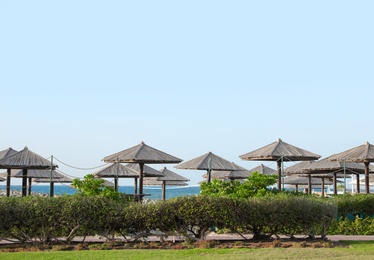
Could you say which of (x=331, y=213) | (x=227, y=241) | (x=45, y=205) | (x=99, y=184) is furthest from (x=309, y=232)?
(x=45, y=205)

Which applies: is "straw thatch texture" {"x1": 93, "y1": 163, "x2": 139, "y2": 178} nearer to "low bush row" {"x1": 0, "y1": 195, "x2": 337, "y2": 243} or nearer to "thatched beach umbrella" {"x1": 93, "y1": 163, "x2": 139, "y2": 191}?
"thatched beach umbrella" {"x1": 93, "y1": 163, "x2": 139, "y2": 191}

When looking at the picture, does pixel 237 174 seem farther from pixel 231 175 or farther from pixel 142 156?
pixel 142 156

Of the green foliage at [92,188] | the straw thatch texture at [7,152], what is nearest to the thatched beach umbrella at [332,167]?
the green foliage at [92,188]

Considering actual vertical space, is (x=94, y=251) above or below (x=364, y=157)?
below

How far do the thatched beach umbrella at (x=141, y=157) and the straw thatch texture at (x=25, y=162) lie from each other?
2431 millimetres

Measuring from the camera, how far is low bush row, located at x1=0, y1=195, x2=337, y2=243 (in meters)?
15.8

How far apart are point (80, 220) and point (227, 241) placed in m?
4.08

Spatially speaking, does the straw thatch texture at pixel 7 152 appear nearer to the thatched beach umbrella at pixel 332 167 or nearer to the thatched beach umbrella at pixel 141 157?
the thatched beach umbrella at pixel 141 157

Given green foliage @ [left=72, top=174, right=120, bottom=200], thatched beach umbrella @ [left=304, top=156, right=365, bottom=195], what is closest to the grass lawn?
green foliage @ [left=72, top=174, right=120, bottom=200]

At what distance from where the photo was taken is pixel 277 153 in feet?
80.5

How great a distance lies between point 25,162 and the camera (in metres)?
22.5

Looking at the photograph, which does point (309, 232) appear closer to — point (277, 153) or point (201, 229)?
point (201, 229)

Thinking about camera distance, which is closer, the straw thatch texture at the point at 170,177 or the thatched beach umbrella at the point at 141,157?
the thatched beach umbrella at the point at 141,157

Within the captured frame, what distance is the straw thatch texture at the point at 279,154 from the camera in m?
24.5
